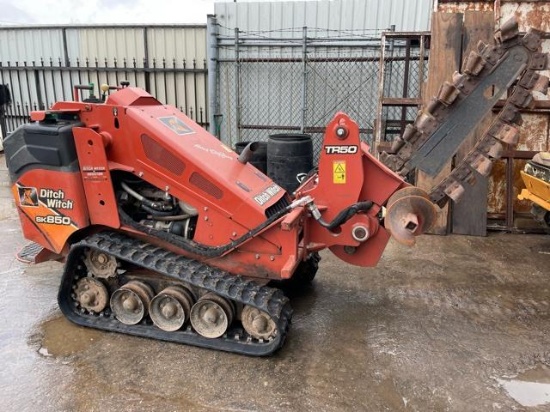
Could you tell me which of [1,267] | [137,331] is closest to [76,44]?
[1,267]

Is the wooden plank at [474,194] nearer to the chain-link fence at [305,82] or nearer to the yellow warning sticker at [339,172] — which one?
the chain-link fence at [305,82]

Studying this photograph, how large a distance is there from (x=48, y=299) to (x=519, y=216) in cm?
614

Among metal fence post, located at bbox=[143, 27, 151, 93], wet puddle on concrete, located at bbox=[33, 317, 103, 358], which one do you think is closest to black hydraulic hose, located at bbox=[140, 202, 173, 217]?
wet puddle on concrete, located at bbox=[33, 317, 103, 358]

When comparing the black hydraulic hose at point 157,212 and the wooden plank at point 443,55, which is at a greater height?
the wooden plank at point 443,55

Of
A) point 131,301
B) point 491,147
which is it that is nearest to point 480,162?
point 491,147

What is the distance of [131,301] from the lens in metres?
3.68

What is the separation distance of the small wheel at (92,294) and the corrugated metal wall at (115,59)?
598 centimetres

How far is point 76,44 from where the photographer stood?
9680mm

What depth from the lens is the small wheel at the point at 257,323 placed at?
3406 millimetres

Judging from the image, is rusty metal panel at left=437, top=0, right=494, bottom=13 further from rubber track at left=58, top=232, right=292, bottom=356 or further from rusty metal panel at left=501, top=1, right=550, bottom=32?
rubber track at left=58, top=232, right=292, bottom=356

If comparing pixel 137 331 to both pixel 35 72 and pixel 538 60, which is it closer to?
pixel 538 60

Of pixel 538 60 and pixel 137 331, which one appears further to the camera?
pixel 137 331

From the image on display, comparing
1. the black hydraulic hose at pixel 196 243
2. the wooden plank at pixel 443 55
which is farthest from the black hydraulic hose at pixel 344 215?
the wooden plank at pixel 443 55

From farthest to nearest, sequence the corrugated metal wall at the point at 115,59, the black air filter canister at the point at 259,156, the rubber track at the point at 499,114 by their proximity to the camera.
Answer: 1. the corrugated metal wall at the point at 115,59
2. the black air filter canister at the point at 259,156
3. the rubber track at the point at 499,114
